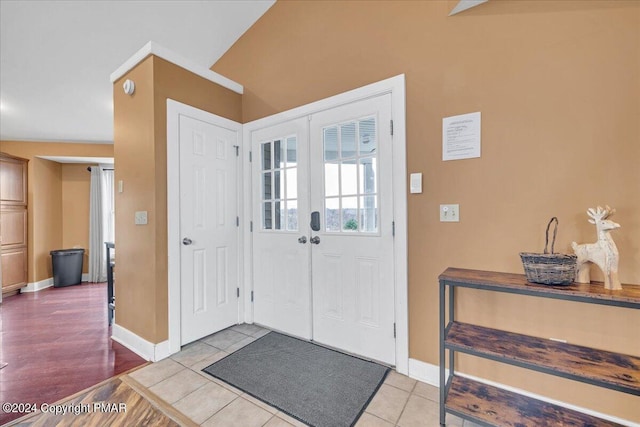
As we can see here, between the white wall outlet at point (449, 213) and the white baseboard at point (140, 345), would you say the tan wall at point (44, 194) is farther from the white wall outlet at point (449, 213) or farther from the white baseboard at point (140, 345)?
the white wall outlet at point (449, 213)

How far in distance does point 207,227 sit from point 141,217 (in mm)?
528

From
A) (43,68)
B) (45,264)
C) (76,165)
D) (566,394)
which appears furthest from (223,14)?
(45,264)

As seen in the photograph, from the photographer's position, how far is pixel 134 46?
8.91ft

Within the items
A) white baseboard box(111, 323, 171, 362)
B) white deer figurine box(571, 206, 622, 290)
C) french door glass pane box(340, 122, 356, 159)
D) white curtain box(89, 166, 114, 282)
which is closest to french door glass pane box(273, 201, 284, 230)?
french door glass pane box(340, 122, 356, 159)

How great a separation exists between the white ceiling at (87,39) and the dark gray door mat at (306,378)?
3.01 meters

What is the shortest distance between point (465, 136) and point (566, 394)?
5.17ft

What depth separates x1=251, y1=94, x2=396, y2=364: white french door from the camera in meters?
2.09

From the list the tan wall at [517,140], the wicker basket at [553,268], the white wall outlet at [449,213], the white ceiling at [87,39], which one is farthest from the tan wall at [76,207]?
the wicker basket at [553,268]

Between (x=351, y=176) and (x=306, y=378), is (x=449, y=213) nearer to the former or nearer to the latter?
(x=351, y=176)

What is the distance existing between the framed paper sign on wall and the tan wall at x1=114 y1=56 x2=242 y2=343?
6.96 ft

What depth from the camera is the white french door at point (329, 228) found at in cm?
209

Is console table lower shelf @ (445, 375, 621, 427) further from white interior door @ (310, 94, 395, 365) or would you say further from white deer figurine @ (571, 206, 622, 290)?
white deer figurine @ (571, 206, 622, 290)

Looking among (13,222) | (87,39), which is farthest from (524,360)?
(13,222)

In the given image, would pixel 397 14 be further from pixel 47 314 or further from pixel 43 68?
pixel 47 314
